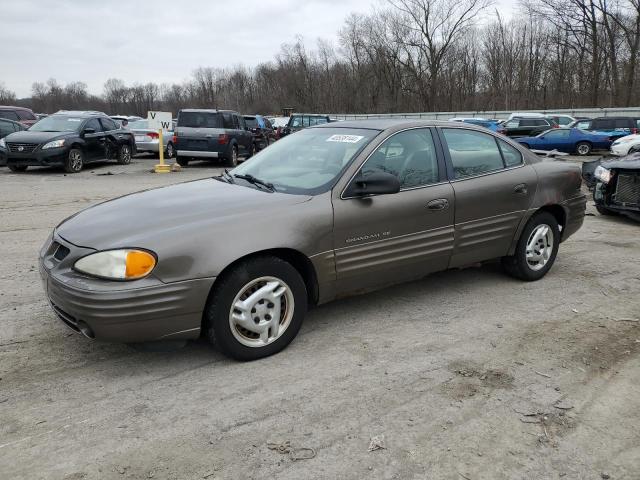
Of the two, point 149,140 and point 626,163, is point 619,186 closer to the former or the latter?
point 626,163

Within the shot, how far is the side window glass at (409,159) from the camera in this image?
4113 mm

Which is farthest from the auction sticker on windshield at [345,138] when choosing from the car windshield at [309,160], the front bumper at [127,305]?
the front bumper at [127,305]

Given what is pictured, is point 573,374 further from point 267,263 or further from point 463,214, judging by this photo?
point 267,263

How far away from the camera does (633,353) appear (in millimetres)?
3701

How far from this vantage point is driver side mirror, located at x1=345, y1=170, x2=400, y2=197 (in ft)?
12.4

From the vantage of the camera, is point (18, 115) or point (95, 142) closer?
point (95, 142)

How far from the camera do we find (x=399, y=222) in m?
4.05

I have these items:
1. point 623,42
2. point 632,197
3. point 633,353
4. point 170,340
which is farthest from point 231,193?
point 623,42

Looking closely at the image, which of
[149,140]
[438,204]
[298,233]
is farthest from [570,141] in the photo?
[298,233]

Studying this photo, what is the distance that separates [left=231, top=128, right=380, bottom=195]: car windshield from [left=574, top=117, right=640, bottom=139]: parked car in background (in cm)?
2244

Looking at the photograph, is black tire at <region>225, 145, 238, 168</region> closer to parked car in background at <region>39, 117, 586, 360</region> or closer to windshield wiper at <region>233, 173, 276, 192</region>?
parked car in background at <region>39, 117, 586, 360</region>

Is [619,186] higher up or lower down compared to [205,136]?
lower down

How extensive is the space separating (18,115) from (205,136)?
7.50 metres

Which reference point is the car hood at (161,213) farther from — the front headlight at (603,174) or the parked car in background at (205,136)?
the parked car in background at (205,136)
